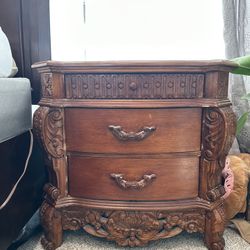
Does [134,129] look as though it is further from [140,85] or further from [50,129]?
[50,129]

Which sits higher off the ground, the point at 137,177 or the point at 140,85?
the point at 140,85

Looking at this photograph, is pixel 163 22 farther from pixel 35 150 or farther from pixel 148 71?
pixel 35 150

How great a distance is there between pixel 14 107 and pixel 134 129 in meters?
0.35

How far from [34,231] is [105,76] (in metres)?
0.63

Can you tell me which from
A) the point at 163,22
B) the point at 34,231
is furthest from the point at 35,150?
the point at 163,22

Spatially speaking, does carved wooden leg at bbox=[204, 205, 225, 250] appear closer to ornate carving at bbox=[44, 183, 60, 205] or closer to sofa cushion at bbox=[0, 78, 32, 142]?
ornate carving at bbox=[44, 183, 60, 205]

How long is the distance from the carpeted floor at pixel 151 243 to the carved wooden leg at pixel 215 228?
6cm

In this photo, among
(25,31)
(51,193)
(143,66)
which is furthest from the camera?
(25,31)

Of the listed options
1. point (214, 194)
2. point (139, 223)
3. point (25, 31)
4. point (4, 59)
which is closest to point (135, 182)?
point (139, 223)

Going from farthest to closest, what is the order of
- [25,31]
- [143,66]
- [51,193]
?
[25,31], [51,193], [143,66]

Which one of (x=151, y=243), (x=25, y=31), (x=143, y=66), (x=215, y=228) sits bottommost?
(x=151, y=243)

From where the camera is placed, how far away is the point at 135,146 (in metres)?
0.83

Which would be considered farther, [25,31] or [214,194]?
[25,31]

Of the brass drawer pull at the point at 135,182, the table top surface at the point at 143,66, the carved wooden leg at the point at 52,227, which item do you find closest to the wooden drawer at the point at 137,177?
the brass drawer pull at the point at 135,182
